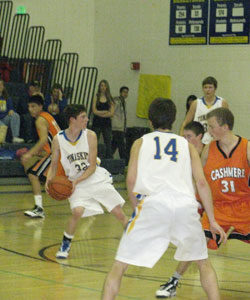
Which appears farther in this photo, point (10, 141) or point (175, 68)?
point (175, 68)

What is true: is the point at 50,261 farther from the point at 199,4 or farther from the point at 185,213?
the point at 199,4

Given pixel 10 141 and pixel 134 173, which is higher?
pixel 134 173

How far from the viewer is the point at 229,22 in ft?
54.9

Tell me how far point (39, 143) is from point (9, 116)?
5.60 m

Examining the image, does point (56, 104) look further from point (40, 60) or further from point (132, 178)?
point (132, 178)

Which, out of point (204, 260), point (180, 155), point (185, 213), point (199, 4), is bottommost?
point (204, 260)

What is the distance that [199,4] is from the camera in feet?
56.8

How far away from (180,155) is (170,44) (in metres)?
13.1

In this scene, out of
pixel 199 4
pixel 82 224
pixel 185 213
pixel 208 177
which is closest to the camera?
pixel 185 213

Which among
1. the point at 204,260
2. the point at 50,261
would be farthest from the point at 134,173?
the point at 50,261

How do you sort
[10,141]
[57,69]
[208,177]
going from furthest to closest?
[57,69], [10,141], [208,177]

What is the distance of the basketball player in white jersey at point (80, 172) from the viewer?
7.75 metres

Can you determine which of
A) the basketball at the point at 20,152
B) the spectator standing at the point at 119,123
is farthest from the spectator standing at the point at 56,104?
the spectator standing at the point at 119,123

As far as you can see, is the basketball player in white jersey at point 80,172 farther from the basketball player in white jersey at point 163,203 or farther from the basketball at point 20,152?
the basketball at point 20,152
